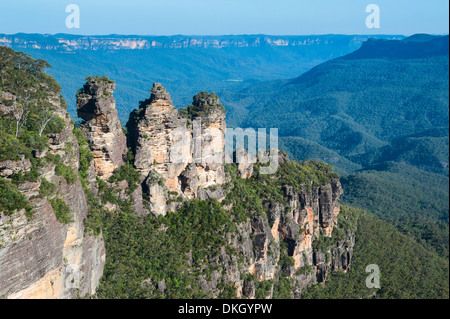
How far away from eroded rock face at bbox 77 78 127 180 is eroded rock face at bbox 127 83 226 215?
8.17 ft

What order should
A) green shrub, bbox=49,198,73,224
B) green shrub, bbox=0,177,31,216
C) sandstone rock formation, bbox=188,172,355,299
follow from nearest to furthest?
green shrub, bbox=0,177,31,216 < green shrub, bbox=49,198,73,224 < sandstone rock formation, bbox=188,172,355,299

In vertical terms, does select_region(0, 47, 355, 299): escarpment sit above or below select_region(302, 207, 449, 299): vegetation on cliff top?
above

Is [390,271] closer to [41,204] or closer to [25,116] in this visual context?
[41,204]

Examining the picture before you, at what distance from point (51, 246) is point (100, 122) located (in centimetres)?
1221

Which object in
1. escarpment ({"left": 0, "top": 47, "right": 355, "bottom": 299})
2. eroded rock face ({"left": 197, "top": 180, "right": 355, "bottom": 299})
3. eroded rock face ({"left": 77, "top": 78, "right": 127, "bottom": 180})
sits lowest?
eroded rock face ({"left": 197, "top": 180, "right": 355, "bottom": 299})

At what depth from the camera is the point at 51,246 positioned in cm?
2116

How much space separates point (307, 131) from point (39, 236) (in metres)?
160

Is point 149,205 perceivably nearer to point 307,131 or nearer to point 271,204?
point 271,204

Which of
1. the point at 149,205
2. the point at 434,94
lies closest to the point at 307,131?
the point at 434,94

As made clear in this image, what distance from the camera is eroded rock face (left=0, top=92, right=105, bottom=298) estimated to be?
736 inches

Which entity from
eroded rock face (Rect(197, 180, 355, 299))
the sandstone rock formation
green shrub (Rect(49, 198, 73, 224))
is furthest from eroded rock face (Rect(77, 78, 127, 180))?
eroded rock face (Rect(197, 180, 355, 299))

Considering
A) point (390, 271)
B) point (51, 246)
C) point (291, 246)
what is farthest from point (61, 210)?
point (390, 271)

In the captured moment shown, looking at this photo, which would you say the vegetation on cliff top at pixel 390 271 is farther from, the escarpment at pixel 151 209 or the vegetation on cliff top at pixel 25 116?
the vegetation on cliff top at pixel 25 116

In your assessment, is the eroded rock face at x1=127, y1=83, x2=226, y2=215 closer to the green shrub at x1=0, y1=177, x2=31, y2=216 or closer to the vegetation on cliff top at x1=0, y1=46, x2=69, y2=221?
the vegetation on cliff top at x1=0, y1=46, x2=69, y2=221
